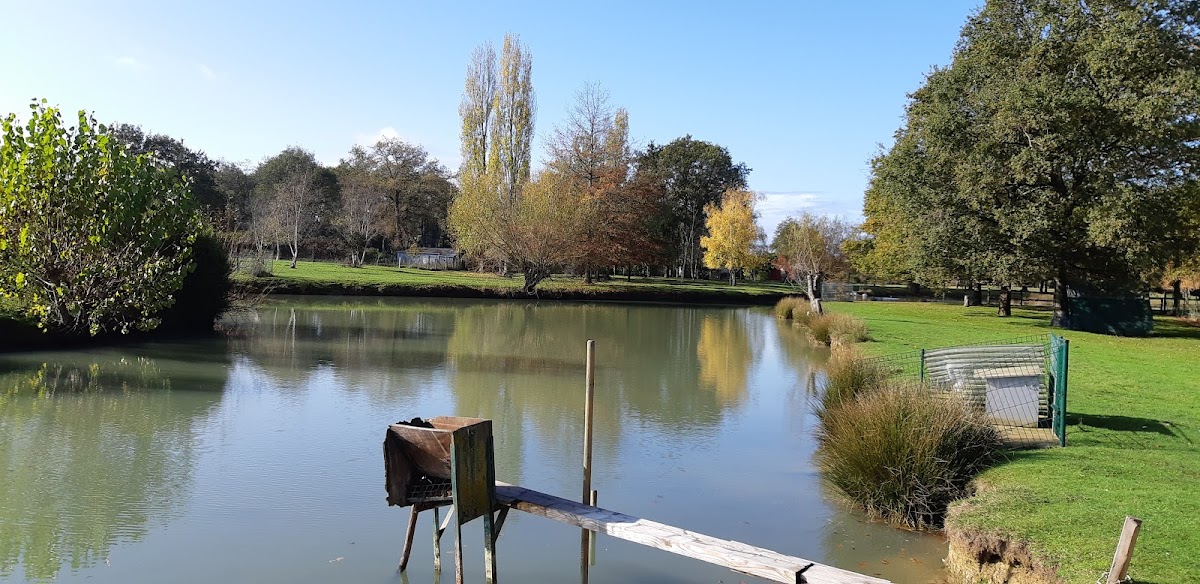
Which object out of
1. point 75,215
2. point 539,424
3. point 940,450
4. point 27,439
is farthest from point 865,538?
point 75,215

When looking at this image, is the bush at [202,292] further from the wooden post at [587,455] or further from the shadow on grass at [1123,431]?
the shadow on grass at [1123,431]

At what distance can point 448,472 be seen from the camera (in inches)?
224

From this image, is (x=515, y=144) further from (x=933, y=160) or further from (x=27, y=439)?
(x=27, y=439)

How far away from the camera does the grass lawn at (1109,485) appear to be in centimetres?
539

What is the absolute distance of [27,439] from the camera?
387 inches

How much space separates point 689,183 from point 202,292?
51422 mm

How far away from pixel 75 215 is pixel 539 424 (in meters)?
10.1

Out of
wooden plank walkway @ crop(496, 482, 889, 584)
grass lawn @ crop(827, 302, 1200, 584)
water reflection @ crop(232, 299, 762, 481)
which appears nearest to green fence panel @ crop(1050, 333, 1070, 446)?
grass lawn @ crop(827, 302, 1200, 584)

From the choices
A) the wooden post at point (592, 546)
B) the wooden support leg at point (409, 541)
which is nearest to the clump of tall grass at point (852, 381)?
the wooden post at point (592, 546)

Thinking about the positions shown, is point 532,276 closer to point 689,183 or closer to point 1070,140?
point 1070,140

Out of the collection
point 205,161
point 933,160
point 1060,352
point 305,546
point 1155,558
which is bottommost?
point 305,546

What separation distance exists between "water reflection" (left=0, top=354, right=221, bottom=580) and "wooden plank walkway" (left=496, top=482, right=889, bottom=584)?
3.40 m

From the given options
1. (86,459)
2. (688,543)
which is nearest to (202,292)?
(86,459)

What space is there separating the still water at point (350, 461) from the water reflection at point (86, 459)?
1.2 inches
